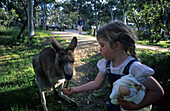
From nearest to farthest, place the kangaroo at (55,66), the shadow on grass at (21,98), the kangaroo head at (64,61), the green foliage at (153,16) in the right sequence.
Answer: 1. the kangaroo head at (64,61)
2. the kangaroo at (55,66)
3. the shadow on grass at (21,98)
4. the green foliage at (153,16)

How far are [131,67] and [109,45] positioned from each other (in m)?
0.31

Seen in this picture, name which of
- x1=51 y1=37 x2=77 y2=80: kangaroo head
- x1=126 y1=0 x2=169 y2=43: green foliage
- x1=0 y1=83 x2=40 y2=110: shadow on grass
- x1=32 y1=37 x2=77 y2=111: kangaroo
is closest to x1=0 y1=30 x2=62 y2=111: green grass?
x1=0 y1=83 x2=40 y2=110: shadow on grass

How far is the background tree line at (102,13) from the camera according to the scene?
207 inches

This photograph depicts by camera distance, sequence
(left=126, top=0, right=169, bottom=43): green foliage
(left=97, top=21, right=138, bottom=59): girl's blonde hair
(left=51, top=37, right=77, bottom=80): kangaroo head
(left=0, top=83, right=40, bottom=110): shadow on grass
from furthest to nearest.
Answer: (left=126, top=0, right=169, bottom=43): green foliage
(left=0, top=83, right=40, bottom=110): shadow on grass
(left=51, top=37, right=77, bottom=80): kangaroo head
(left=97, top=21, right=138, bottom=59): girl's blonde hair

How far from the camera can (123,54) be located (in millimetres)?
1301

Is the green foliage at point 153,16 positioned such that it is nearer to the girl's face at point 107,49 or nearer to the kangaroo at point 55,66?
the kangaroo at point 55,66

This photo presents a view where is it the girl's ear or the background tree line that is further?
the background tree line

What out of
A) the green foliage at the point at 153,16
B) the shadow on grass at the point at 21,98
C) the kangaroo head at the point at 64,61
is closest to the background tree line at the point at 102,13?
the green foliage at the point at 153,16

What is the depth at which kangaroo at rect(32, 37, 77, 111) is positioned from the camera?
2.02 meters

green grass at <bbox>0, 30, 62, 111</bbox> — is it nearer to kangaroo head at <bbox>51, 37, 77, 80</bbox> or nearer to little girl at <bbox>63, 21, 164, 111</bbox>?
kangaroo head at <bbox>51, 37, 77, 80</bbox>

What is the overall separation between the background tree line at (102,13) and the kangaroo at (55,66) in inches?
148

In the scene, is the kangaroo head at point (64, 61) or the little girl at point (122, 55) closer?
the little girl at point (122, 55)

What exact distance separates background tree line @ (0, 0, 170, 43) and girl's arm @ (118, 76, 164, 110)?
4.15 meters

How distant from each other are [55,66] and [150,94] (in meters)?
1.68
